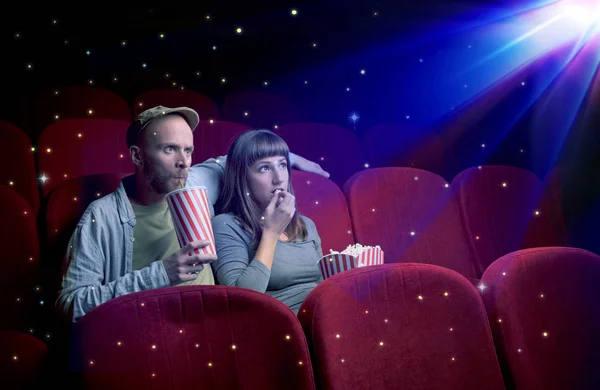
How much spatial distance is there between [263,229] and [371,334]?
1.01 ft

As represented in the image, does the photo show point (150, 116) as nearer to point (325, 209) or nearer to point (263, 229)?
point (263, 229)

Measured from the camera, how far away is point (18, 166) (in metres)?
0.97

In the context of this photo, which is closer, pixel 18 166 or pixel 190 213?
pixel 190 213

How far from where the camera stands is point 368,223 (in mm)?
1023

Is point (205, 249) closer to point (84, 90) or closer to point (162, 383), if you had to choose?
point (162, 383)

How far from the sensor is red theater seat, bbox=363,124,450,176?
142 cm

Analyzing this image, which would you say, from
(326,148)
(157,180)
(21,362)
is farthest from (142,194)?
(326,148)

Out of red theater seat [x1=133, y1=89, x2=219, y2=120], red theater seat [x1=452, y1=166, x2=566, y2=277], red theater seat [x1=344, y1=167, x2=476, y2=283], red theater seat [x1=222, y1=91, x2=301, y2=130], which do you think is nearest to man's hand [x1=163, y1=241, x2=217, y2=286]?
red theater seat [x1=344, y1=167, x2=476, y2=283]

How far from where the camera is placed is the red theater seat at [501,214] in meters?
1.07

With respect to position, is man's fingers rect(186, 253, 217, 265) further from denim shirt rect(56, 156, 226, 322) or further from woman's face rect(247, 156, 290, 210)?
woman's face rect(247, 156, 290, 210)

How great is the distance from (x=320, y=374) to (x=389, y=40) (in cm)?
126

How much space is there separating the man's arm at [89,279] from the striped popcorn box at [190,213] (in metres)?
0.06

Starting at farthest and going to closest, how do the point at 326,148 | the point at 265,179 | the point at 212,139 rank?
the point at 326,148
the point at 212,139
the point at 265,179

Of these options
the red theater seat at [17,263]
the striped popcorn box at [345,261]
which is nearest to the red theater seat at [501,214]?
the striped popcorn box at [345,261]
